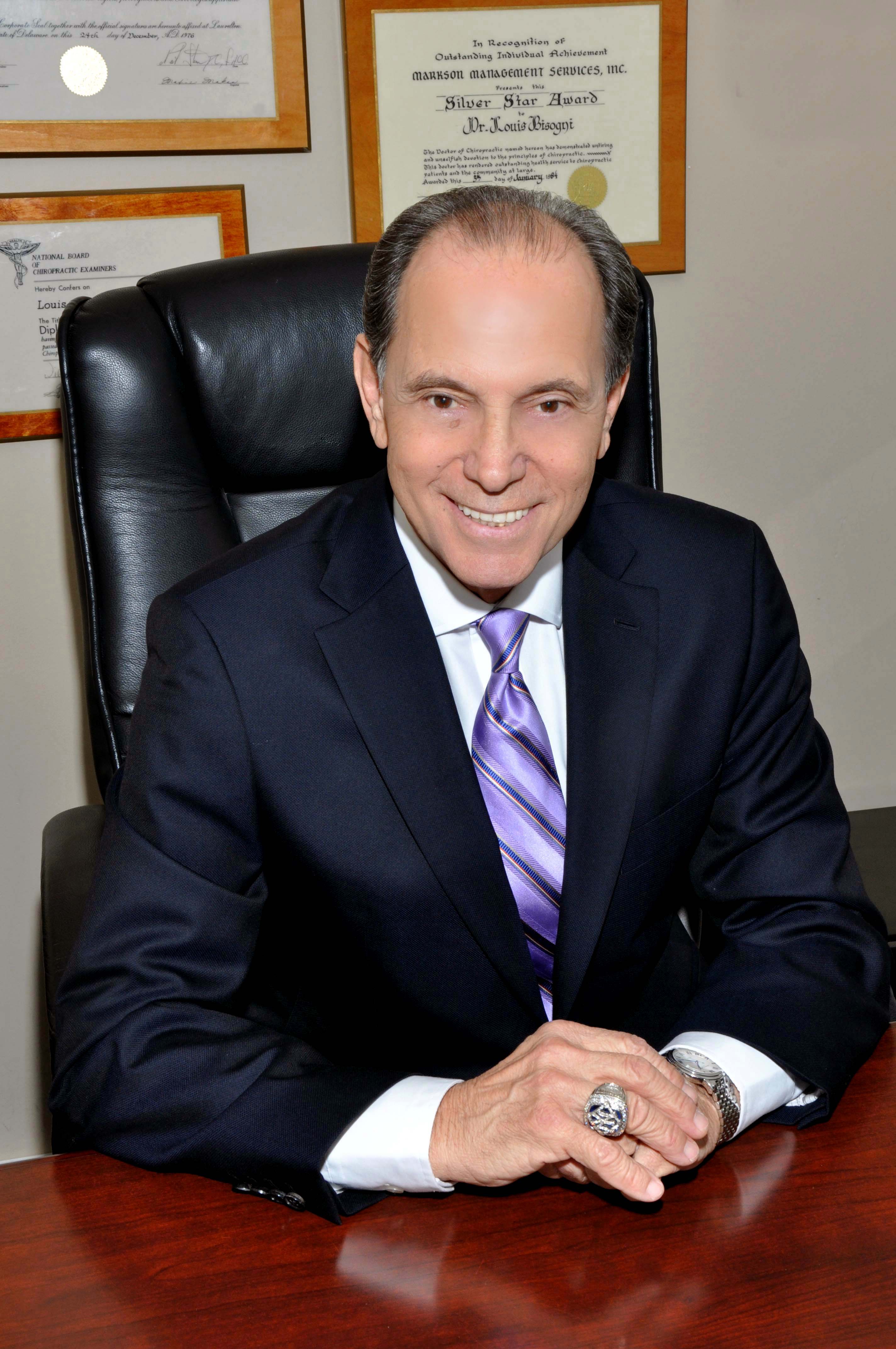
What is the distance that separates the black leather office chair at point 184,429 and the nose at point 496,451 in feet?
1.25

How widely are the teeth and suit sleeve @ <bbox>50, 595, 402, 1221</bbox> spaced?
0.95 ft

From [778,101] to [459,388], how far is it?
1.48 metres

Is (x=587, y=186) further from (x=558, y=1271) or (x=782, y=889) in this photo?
(x=558, y=1271)

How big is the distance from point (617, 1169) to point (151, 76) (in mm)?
1849

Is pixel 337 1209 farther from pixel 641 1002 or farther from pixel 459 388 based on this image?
pixel 459 388

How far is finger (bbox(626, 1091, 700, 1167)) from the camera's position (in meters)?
0.95

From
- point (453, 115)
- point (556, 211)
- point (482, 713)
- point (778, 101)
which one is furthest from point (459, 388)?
point (778, 101)

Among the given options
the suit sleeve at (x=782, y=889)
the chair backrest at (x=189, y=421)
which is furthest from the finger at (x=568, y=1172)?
the chair backrest at (x=189, y=421)

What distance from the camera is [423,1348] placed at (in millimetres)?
781

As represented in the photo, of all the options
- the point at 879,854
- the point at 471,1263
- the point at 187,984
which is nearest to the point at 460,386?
the point at 187,984

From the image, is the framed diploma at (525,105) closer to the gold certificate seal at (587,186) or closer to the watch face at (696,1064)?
the gold certificate seal at (587,186)

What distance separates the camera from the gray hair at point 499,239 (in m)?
1.23

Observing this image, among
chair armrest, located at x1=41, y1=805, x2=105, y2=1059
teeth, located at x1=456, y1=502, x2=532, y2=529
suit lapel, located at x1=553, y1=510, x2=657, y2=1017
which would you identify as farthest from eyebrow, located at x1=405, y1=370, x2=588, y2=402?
chair armrest, located at x1=41, y1=805, x2=105, y2=1059

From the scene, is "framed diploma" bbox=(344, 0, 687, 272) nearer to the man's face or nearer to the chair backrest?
the chair backrest
